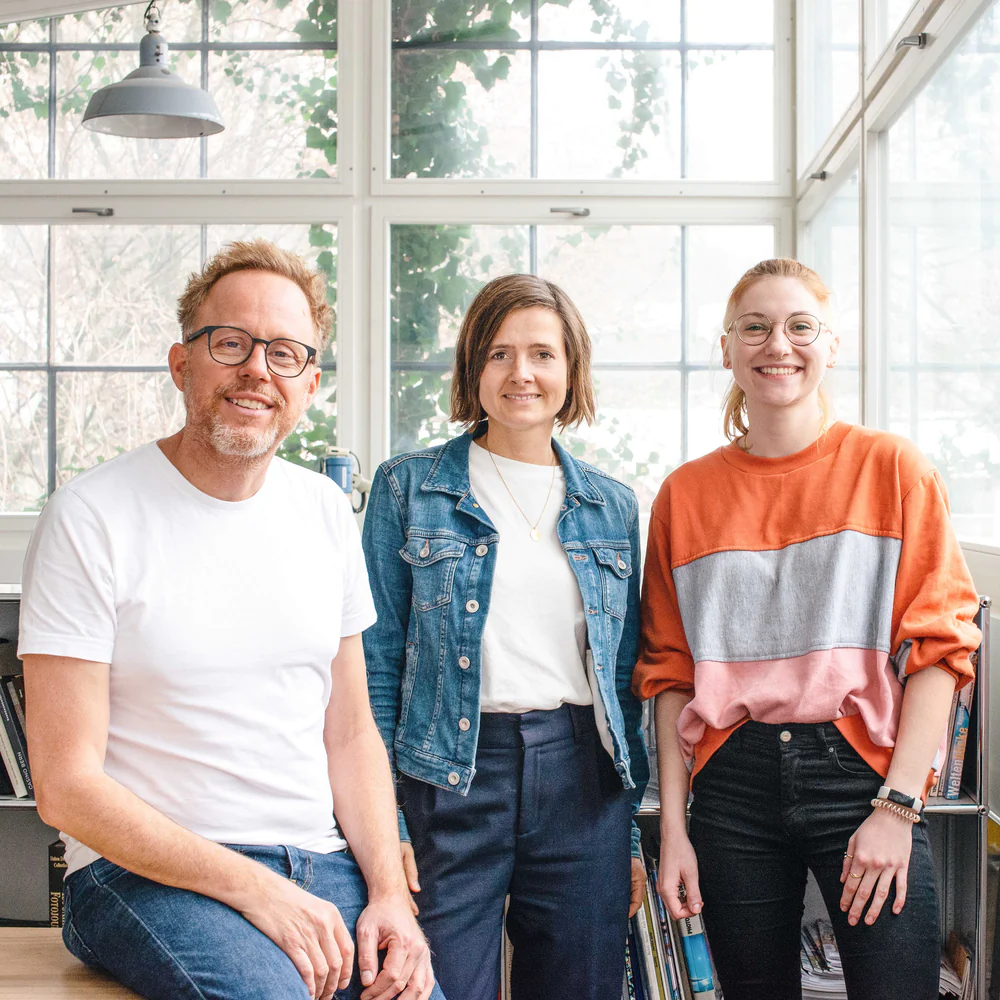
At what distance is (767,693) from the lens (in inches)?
59.0

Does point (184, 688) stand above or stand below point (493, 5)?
below

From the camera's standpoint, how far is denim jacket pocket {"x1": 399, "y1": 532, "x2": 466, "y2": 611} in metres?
1.62

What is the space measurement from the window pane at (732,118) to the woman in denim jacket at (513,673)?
1.93 m

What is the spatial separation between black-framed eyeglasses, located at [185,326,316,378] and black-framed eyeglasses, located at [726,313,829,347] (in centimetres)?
71

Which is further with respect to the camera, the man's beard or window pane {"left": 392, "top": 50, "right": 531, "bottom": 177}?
window pane {"left": 392, "top": 50, "right": 531, "bottom": 177}

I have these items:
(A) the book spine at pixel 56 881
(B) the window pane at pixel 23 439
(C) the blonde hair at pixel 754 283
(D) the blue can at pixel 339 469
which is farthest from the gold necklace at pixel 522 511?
(B) the window pane at pixel 23 439

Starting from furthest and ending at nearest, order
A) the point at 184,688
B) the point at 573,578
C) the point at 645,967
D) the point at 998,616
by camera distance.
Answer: the point at 645,967 → the point at 998,616 → the point at 573,578 → the point at 184,688

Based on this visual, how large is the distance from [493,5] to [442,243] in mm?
811

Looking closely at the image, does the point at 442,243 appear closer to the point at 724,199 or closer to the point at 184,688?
the point at 724,199

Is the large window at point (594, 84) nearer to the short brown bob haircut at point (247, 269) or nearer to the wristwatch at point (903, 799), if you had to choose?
the short brown bob haircut at point (247, 269)

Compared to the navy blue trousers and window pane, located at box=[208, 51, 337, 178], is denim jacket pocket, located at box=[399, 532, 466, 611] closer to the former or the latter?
the navy blue trousers

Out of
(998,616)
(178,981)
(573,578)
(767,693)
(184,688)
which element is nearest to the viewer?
(178,981)

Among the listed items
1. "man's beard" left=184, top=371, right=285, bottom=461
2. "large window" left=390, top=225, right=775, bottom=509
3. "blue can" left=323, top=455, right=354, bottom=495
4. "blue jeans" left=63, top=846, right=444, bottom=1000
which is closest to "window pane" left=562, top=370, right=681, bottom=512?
"large window" left=390, top=225, right=775, bottom=509

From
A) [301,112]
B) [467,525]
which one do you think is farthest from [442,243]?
[467,525]
